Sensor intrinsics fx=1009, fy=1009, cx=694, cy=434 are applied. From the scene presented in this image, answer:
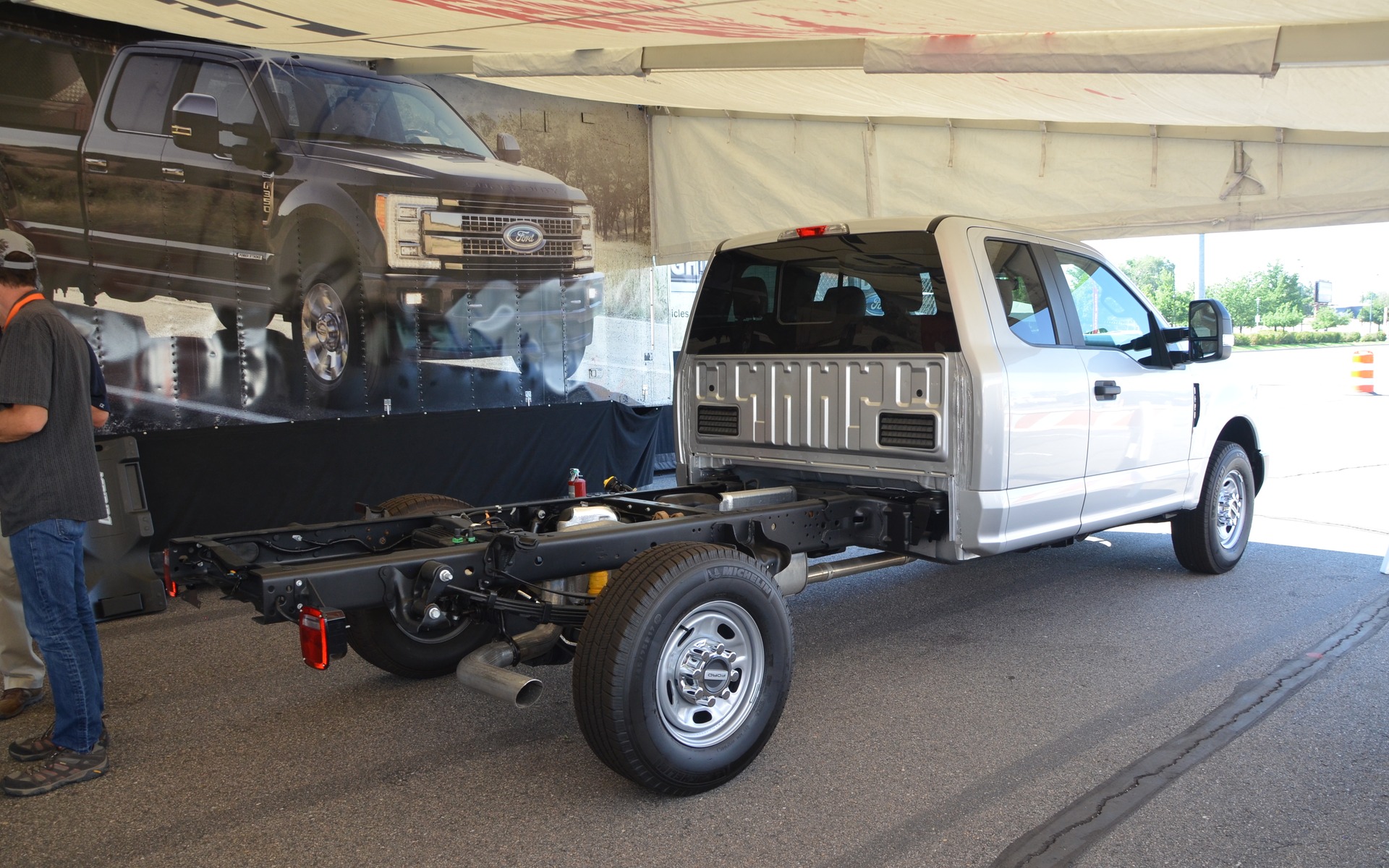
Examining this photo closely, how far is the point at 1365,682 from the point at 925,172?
19.2 feet

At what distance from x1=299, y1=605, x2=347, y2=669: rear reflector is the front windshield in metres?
5.88

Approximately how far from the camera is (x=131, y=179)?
7160 mm

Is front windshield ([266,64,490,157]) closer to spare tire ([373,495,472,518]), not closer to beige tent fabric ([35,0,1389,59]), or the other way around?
beige tent fabric ([35,0,1389,59])

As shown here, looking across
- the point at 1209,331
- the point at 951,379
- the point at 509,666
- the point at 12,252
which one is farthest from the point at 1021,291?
the point at 12,252

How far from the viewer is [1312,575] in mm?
6543

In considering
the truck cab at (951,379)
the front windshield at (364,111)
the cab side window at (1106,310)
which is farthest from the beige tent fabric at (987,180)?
the front windshield at (364,111)

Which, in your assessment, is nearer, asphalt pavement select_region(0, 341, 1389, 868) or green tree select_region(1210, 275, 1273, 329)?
asphalt pavement select_region(0, 341, 1389, 868)

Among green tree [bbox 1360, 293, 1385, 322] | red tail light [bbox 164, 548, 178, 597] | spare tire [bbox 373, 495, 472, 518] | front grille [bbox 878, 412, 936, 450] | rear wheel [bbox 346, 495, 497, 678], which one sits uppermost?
green tree [bbox 1360, 293, 1385, 322]

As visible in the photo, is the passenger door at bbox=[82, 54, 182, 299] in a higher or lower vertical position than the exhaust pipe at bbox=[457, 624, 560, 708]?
higher

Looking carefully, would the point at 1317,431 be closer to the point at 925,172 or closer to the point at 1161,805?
the point at 925,172

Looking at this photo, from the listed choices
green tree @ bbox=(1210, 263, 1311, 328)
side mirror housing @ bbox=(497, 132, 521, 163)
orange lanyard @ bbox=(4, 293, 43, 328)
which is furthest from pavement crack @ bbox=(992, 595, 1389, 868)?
green tree @ bbox=(1210, 263, 1311, 328)

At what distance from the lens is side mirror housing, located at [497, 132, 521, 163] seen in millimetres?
9508

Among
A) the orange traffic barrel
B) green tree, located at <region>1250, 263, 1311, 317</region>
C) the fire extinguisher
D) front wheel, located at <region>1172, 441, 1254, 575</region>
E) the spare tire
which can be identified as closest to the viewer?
the spare tire

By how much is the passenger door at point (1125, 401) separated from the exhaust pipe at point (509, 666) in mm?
3033
